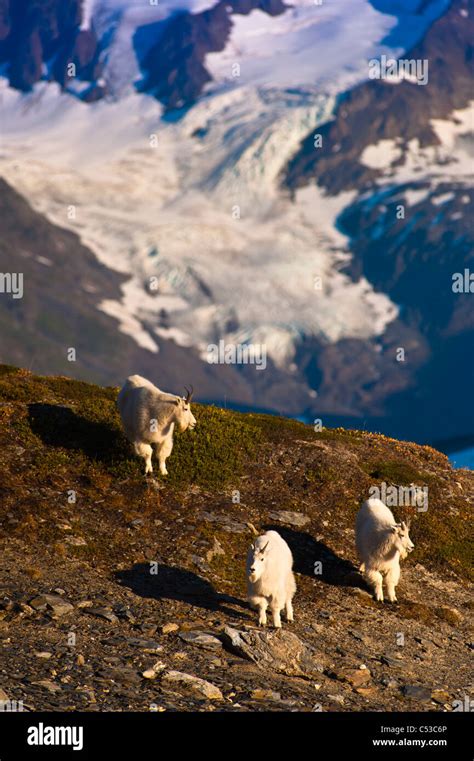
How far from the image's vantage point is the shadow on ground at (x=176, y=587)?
2516 centimetres

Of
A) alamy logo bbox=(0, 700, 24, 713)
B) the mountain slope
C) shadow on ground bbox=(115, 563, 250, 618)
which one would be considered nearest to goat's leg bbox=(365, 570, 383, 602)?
the mountain slope

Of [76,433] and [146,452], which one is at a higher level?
[76,433]

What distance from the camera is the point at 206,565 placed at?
27891 millimetres

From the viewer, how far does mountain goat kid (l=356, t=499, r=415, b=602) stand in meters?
28.5

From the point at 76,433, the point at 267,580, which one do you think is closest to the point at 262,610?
the point at 267,580

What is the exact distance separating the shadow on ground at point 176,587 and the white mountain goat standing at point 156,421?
5335 millimetres

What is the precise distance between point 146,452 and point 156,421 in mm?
1033

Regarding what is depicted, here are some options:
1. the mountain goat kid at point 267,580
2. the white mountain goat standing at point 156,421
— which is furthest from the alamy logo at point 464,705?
the white mountain goat standing at point 156,421

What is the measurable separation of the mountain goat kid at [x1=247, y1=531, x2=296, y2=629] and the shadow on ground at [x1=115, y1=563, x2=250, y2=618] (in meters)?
0.76
